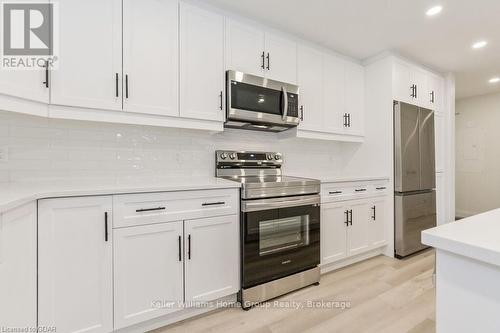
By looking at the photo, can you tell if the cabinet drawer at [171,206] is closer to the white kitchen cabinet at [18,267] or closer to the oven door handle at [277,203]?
the oven door handle at [277,203]

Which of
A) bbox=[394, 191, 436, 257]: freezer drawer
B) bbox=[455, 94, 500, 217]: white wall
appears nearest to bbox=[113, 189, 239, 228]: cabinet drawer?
bbox=[394, 191, 436, 257]: freezer drawer

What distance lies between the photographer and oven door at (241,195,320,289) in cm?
184

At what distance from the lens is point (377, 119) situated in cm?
299

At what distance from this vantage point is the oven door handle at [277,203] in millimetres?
1838

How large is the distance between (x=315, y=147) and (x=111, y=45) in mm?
2364

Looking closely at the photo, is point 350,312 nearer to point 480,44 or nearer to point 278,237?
point 278,237

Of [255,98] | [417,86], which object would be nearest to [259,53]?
[255,98]

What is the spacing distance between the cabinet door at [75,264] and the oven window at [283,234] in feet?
3.40

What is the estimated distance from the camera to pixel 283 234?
2.01 m

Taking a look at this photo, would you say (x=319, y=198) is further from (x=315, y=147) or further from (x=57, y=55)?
(x=57, y=55)

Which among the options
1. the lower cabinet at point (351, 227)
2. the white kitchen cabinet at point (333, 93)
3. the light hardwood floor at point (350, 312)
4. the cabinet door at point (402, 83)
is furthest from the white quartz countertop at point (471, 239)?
the cabinet door at point (402, 83)

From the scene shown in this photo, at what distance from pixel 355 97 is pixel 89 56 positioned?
2789mm

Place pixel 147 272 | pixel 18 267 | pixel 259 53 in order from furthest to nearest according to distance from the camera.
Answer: pixel 259 53
pixel 147 272
pixel 18 267

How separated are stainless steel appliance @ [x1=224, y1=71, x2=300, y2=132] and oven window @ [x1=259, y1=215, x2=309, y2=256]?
2.95 feet
